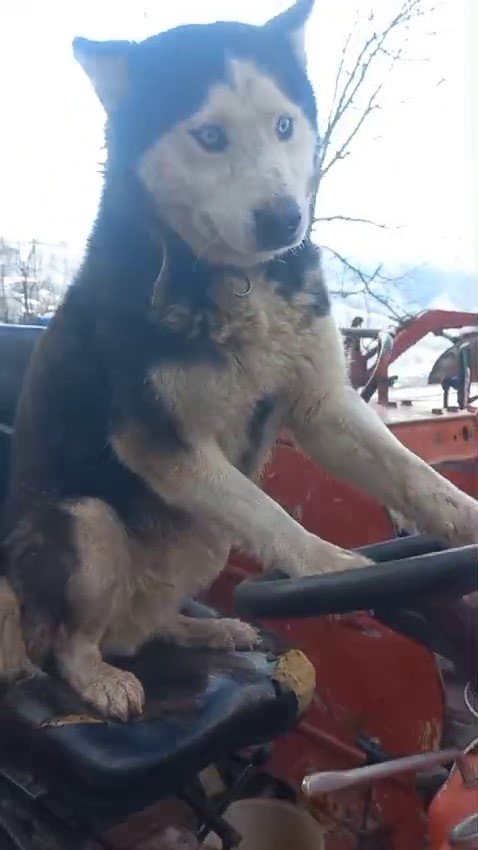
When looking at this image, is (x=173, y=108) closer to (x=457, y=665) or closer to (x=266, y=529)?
(x=266, y=529)

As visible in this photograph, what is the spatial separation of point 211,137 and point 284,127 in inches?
4.0

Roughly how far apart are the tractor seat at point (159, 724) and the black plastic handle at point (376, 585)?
0.29 metres

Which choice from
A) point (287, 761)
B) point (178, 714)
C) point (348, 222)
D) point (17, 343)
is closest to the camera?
point (178, 714)

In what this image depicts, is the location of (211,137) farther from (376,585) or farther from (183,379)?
A: (376,585)

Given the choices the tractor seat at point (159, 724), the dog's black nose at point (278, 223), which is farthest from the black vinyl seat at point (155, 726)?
the dog's black nose at point (278, 223)

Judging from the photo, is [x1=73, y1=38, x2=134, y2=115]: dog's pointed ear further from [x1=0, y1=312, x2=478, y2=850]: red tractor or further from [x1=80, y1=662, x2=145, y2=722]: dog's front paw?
[x1=80, y1=662, x2=145, y2=722]: dog's front paw

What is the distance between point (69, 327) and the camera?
1.26 meters

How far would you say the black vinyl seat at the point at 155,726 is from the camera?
0.89 metres

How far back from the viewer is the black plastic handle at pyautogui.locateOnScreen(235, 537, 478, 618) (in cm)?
67

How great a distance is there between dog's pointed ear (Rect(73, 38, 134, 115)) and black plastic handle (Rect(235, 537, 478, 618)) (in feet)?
2.41

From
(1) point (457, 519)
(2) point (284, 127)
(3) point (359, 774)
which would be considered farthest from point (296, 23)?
(3) point (359, 774)

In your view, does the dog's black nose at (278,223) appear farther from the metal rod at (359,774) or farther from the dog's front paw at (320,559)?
the metal rod at (359,774)

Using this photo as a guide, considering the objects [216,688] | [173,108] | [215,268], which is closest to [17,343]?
[215,268]

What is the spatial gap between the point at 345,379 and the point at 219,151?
14.8 inches
